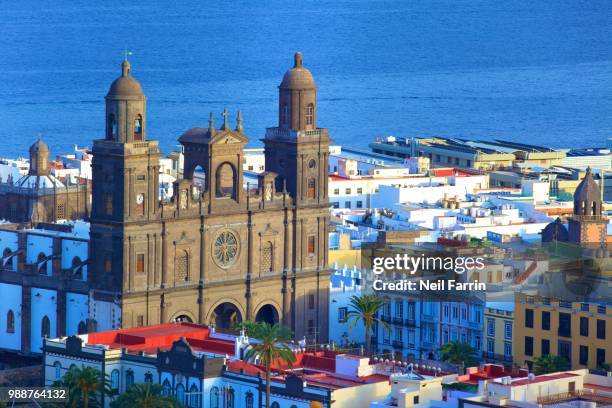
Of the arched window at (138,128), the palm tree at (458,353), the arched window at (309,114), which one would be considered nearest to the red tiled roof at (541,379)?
the palm tree at (458,353)

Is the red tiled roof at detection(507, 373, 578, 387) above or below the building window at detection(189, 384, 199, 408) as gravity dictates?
above

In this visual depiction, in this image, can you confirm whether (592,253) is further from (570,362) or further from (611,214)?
(611,214)

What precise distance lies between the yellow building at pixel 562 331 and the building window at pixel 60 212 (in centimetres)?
3028

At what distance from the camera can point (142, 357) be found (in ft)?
378

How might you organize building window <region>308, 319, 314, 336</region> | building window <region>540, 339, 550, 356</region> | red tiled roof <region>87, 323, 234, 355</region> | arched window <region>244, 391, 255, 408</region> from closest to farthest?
1. arched window <region>244, 391, 255, 408</region>
2. red tiled roof <region>87, 323, 234, 355</region>
3. building window <region>540, 339, 550, 356</region>
4. building window <region>308, 319, 314, 336</region>

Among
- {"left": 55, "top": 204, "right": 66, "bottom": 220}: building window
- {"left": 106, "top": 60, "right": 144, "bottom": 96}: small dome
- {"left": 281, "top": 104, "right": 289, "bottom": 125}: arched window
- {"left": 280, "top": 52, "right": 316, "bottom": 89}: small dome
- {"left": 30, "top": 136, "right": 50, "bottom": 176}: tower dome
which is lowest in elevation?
{"left": 55, "top": 204, "right": 66, "bottom": 220}: building window

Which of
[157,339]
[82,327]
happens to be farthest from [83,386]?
[82,327]

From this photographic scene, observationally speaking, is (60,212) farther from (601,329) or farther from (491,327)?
(601,329)

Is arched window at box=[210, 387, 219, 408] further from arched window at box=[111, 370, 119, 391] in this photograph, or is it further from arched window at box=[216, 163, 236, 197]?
arched window at box=[216, 163, 236, 197]

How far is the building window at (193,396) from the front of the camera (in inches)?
4432

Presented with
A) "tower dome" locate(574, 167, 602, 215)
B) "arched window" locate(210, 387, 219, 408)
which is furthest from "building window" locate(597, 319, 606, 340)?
"tower dome" locate(574, 167, 602, 215)

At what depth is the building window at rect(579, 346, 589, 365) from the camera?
394ft

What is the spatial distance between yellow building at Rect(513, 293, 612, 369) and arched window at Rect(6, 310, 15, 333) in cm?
2434

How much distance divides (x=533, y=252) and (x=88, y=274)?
787 inches
